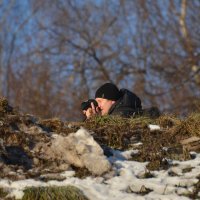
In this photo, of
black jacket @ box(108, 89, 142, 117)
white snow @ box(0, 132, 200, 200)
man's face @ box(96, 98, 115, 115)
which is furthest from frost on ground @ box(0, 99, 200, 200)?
man's face @ box(96, 98, 115, 115)

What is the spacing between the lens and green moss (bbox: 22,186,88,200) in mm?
4977

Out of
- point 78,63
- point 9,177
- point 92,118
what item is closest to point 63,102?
point 78,63

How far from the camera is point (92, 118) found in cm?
685

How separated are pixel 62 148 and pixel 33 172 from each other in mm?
351

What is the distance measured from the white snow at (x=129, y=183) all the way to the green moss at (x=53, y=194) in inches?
1.8

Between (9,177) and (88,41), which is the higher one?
(88,41)

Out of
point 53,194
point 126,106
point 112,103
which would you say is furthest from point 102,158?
point 112,103

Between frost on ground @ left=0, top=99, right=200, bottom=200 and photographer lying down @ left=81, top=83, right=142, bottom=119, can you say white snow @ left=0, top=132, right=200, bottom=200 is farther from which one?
photographer lying down @ left=81, top=83, right=142, bottom=119

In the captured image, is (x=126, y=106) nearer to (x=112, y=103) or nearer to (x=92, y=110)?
(x=112, y=103)

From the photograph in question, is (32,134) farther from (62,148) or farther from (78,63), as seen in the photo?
(78,63)

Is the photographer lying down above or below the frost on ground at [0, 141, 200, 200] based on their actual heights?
above

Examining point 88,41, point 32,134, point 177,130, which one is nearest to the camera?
point 32,134

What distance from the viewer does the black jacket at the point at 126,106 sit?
764 centimetres

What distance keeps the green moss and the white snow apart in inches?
1.8
